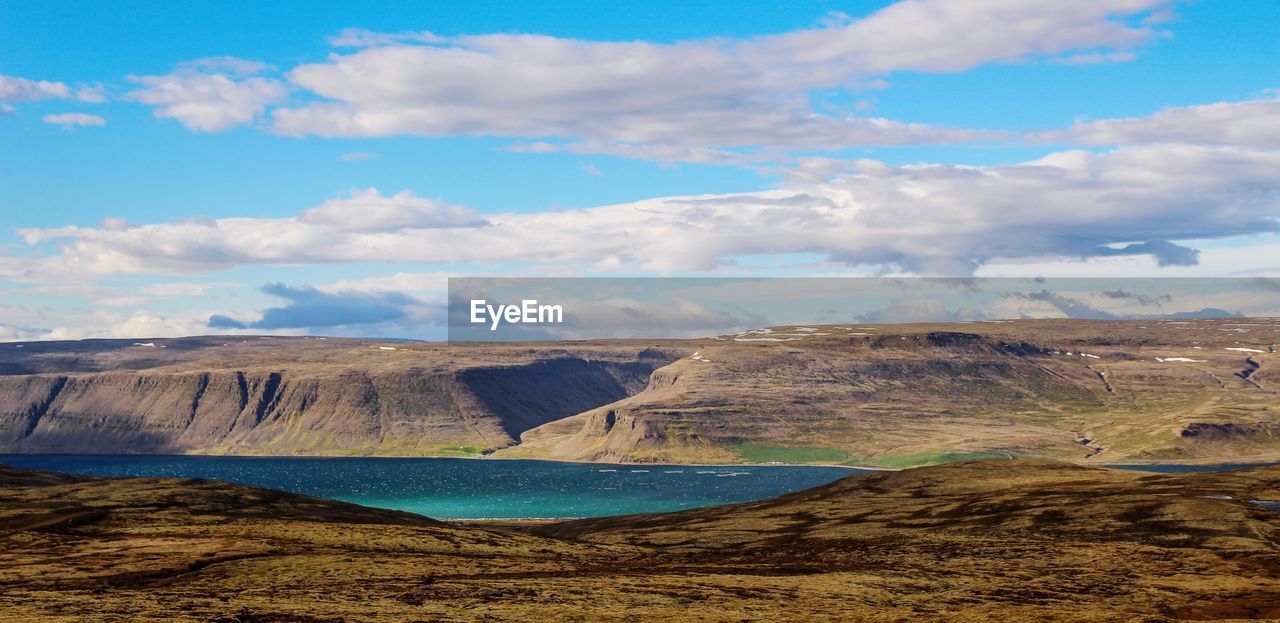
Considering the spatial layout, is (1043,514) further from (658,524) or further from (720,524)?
(658,524)

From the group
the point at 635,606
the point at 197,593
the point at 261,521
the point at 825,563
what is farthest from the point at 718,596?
the point at 261,521

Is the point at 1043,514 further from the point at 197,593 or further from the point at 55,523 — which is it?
the point at 55,523

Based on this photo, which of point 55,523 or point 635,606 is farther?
point 55,523

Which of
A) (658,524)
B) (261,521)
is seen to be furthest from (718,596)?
(658,524)

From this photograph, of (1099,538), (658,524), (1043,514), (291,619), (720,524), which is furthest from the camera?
(658,524)

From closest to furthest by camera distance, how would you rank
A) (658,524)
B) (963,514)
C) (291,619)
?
1. (291,619)
2. (963,514)
3. (658,524)

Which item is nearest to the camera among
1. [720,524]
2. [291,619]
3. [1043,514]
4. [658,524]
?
[291,619]
